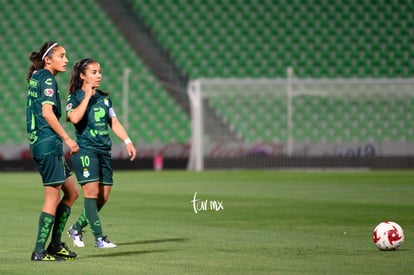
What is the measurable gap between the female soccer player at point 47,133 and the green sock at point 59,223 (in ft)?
0.71

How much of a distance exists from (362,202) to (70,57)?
18.9 m

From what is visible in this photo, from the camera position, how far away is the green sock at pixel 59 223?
9.02 metres

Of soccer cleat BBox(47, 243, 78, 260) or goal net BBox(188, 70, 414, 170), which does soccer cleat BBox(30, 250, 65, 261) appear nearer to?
soccer cleat BBox(47, 243, 78, 260)

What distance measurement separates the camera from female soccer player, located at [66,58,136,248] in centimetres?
978

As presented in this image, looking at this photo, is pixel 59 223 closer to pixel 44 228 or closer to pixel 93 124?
pixel 44 228

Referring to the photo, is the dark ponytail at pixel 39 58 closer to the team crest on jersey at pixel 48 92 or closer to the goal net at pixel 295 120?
the team crest on jersey at pixel 48 92

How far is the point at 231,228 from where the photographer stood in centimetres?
1218

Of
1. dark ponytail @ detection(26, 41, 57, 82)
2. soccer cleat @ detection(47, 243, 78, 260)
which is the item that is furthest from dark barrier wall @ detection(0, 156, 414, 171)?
dark ponytail @ detection(26, 41, 57, 82)

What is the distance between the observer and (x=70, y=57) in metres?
33.8

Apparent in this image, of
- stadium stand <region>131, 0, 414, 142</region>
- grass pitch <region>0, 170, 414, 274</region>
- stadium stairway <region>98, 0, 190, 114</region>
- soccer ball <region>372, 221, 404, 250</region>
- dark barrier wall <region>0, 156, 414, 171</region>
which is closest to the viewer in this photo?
grass pitch <region>0, 170, 414, 274</region>

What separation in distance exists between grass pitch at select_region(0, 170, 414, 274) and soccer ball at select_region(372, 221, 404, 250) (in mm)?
91

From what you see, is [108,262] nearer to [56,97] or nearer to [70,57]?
[56,97]

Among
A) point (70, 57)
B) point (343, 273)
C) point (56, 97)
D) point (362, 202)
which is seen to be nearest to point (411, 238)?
point (343, 273)

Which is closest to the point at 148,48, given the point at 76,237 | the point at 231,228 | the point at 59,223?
the point at 231,228
